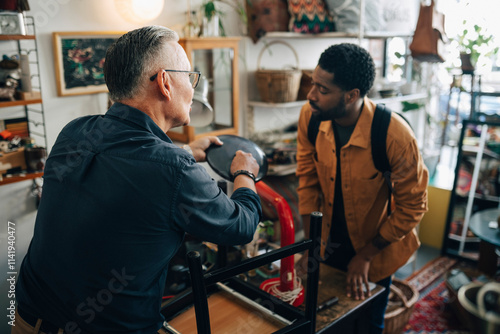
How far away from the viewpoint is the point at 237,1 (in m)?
3.24

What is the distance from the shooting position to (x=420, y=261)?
3850mm

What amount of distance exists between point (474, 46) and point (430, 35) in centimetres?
77

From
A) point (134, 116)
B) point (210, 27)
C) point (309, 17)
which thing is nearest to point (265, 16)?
point (309, 17)

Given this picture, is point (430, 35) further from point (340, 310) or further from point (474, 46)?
point (340, 310)

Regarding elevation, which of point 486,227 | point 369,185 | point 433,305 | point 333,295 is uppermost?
point 369,185

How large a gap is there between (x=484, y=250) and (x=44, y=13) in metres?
3.39

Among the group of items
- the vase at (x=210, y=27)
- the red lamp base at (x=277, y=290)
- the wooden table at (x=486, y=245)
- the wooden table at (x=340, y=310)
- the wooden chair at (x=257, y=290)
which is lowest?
the wooden table at (x=486, y=245)

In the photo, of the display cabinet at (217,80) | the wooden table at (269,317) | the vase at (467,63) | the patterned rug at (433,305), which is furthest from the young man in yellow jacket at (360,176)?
the vase at (467,63)

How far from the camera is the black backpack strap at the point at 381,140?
1814mm

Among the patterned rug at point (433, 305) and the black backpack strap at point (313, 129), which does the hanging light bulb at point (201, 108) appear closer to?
the black backpack strap at point (313, 129)

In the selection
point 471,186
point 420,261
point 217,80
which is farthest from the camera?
point 420,261

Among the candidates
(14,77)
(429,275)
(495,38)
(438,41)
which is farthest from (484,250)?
(14,77)

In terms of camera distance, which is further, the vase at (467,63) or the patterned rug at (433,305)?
the vase at (467,63)

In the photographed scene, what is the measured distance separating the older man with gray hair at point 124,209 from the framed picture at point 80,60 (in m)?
1.45
